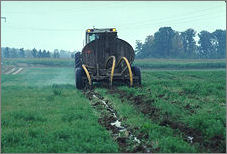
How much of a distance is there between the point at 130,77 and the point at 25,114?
9.07m

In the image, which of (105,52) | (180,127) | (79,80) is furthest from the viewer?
(105,52)

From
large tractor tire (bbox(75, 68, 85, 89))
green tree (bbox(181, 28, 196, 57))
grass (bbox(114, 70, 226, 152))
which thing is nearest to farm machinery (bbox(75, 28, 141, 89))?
large tractor tire (bbox(75, 68, 85, 89))

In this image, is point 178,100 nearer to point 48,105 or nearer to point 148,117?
point 148,117

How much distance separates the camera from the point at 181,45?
113 meters

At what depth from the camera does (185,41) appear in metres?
118

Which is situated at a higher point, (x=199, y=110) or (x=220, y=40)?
(x=220, y=40)

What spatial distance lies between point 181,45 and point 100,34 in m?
93.4

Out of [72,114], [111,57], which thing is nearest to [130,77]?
[111,57]

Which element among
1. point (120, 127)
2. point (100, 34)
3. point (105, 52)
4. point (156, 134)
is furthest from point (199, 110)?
point (100, 34)

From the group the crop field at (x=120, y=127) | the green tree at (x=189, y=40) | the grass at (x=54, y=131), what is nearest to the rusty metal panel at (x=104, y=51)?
the crop field at (x=120, y=127)

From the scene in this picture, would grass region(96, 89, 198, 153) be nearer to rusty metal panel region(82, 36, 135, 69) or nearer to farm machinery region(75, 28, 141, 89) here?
farm machinery region(75, 28, 141, 89)

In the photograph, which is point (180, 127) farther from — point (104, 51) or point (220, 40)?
point (220, 40)

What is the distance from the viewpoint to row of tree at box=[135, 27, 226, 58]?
109 metres

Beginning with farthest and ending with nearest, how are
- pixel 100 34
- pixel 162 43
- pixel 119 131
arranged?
pixel 162 43 → pixel 100 34 → pixel 119 131
